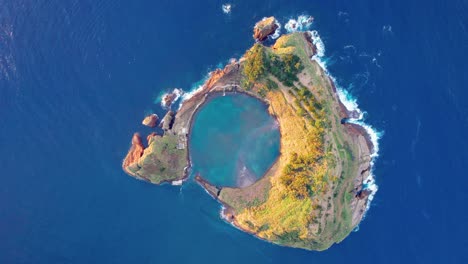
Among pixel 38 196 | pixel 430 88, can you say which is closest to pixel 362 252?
pixel 430 88

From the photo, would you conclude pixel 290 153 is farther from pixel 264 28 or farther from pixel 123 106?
pixel 123 106

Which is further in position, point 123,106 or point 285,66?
point 123,106

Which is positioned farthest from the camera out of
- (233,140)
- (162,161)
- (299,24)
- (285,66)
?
(233,140)

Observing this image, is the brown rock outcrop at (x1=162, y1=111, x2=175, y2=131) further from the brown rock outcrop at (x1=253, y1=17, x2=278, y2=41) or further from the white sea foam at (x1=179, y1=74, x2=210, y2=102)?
the brown rock outcrop at (x1=253, y1=17, x2=278, y2=41)

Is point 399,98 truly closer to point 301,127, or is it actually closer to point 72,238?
point 301,127

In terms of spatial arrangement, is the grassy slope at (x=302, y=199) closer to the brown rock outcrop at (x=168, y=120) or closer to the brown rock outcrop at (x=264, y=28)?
the brown rock outcrop at (x=264, y=28)

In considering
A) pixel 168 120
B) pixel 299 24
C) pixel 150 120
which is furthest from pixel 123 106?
pixel 299 24

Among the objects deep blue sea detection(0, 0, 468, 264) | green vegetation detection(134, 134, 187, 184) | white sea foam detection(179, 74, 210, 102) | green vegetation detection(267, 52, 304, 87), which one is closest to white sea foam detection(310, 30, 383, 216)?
deep blue sea detection(0, 0, 468, 264)
